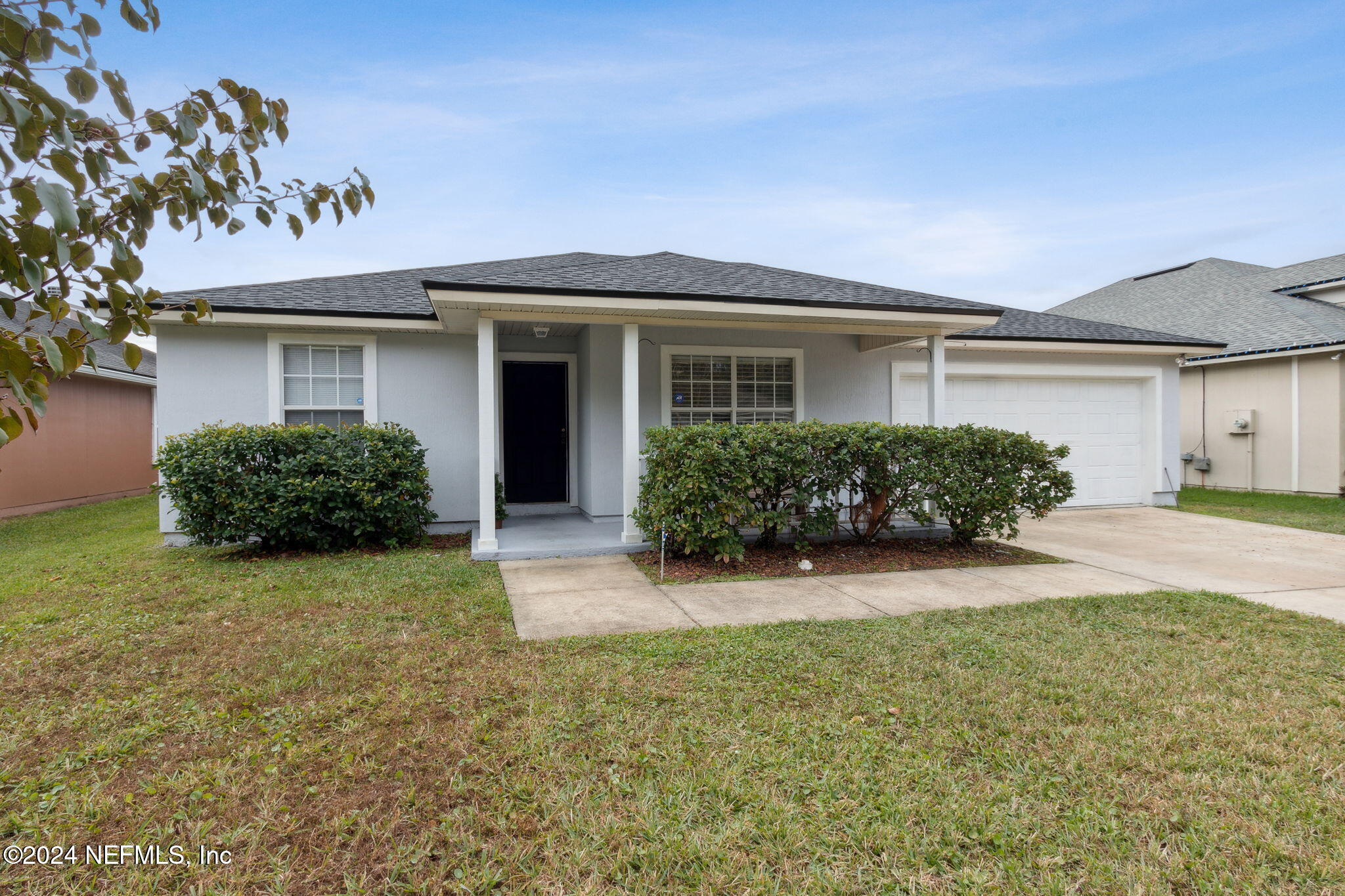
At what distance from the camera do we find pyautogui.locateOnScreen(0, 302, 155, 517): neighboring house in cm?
1096

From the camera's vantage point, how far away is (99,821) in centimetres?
228

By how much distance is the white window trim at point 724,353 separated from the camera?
28.3 feet

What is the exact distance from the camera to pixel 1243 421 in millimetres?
12781

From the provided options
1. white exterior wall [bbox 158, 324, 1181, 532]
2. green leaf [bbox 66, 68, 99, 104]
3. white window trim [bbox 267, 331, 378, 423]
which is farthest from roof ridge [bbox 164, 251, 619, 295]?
green leaf [bbox 66, 68, 99, 104]

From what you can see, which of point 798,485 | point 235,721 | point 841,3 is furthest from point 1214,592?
point 841,3

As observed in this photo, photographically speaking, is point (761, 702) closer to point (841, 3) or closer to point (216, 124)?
point (216, 124)

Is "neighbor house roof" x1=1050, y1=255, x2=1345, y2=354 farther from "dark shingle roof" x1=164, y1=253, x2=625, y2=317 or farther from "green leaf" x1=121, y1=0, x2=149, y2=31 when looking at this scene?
"green leaf" x1=121, y1=0, x2=149, y2=31

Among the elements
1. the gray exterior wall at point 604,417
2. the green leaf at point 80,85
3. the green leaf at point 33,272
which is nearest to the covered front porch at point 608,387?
the gray exterior wall at point 604,417

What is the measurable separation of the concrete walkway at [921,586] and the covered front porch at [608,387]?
1.24 meters

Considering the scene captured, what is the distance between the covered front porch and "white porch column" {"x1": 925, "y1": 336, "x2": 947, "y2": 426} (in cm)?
2

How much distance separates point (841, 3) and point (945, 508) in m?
6.78

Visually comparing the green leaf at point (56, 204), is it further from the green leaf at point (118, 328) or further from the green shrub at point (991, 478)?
the green shrub at point (991, 478)

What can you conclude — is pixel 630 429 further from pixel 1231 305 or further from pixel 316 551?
pixel 1231 305

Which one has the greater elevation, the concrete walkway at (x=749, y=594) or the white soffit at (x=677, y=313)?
the white soffit at (x=677, y=313)
